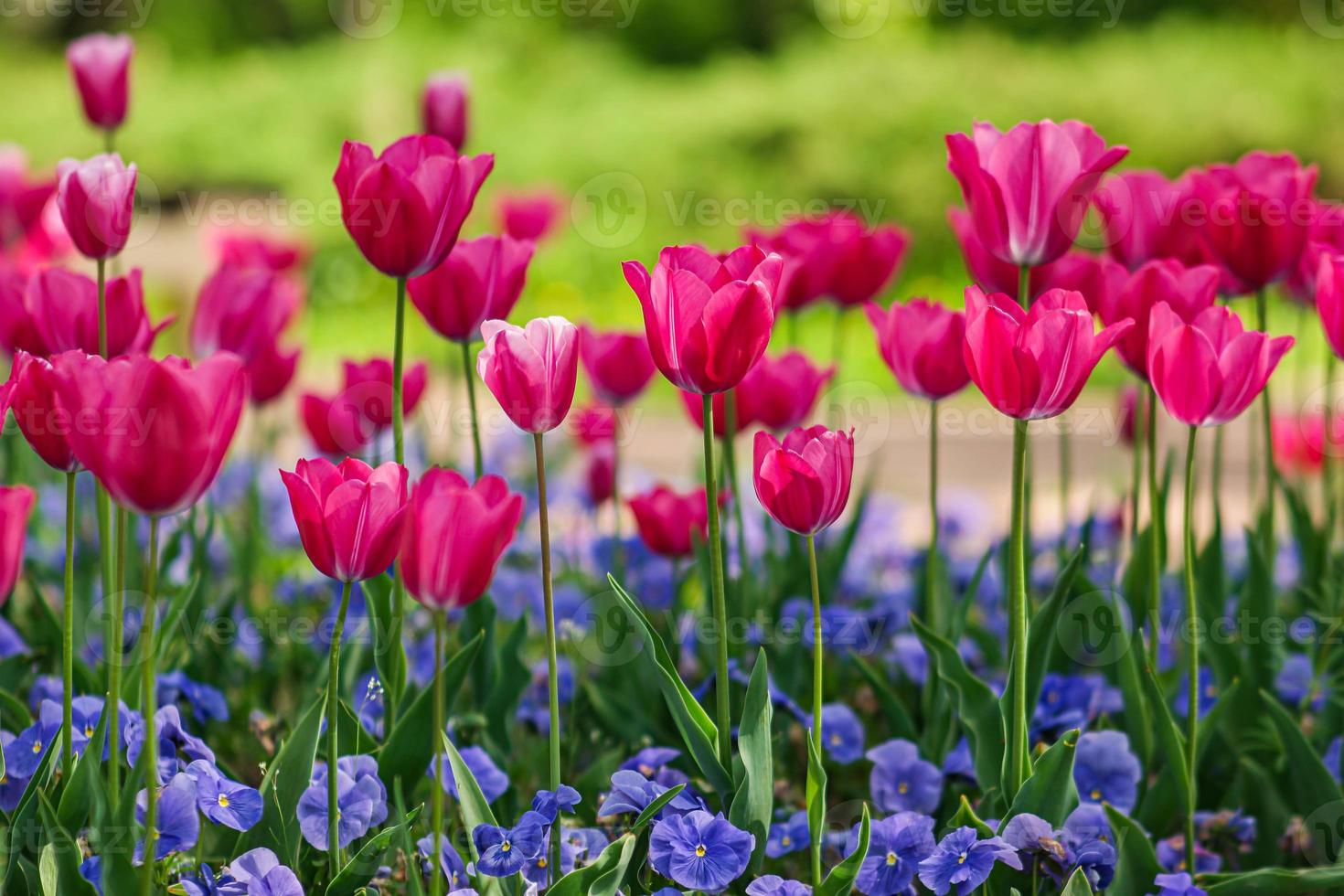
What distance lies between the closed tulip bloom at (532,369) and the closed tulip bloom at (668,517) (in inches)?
26.9

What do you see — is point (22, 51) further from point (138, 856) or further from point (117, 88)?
point (138, 856)

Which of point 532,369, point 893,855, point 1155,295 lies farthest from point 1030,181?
point 893,855

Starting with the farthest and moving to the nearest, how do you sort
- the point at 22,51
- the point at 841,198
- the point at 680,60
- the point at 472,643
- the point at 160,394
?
the point at 22,51, the point at 680,60, the point at 841,198, the point at 472,643, the point at 160,394

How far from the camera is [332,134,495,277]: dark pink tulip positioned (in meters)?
1.25

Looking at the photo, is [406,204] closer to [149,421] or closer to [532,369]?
[532,369]

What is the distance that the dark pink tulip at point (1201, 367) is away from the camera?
120cm

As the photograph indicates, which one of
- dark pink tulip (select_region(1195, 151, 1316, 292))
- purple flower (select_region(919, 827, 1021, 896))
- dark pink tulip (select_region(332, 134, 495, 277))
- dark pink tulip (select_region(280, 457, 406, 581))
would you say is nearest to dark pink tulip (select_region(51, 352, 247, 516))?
dark pink tulip (select_region(280, 457, 406, 581))

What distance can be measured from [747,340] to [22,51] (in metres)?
19.3

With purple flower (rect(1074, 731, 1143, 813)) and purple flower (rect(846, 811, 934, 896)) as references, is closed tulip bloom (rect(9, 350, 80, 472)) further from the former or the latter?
purple flower (rect(1074, 731, 1143, 813))

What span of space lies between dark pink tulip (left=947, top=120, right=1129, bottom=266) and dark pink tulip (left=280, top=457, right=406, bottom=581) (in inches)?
24.4

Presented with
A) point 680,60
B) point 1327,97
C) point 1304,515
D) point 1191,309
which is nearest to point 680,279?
point 1191,309

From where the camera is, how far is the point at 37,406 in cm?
112

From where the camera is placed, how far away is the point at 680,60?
1453 cm

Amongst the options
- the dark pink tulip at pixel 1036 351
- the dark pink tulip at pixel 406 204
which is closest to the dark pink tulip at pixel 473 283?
the dark pink tulip at pixel 406 204
